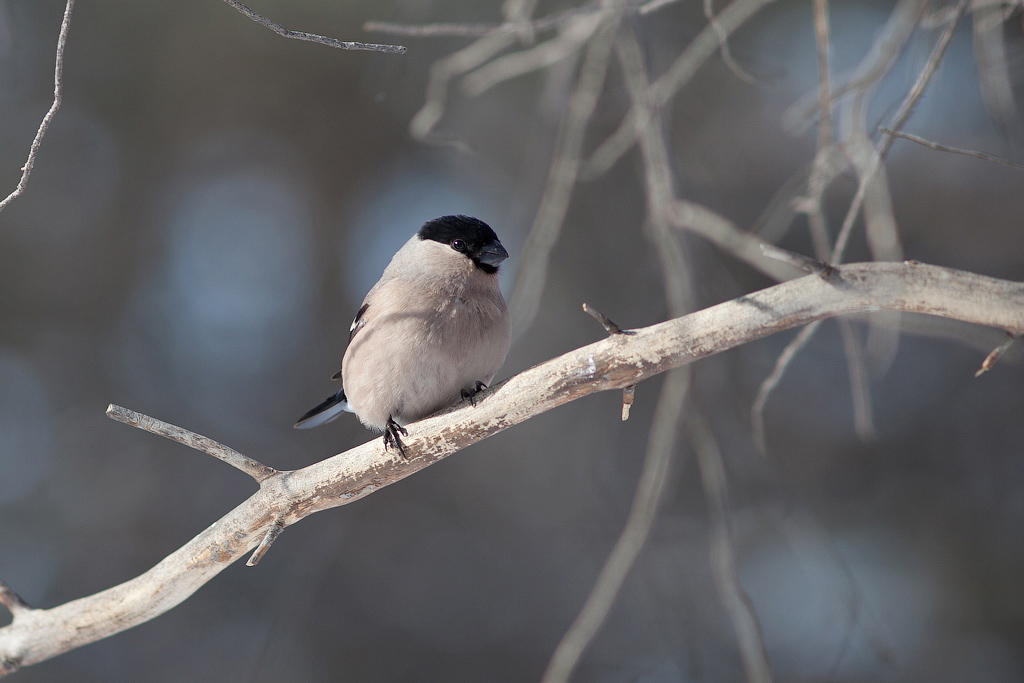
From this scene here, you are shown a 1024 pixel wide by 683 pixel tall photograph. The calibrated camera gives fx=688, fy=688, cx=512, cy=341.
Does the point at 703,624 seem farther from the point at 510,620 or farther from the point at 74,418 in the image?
the point at 74,418

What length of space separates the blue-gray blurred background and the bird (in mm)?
1325

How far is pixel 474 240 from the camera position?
2547mm

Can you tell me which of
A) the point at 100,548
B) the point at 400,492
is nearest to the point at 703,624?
the point at 400,492

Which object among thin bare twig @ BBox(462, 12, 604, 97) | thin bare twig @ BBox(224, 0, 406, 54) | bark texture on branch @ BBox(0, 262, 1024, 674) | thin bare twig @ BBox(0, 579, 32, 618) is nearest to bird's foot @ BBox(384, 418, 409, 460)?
bark texture on branch @ BBox(0, 262, 1024, 674)

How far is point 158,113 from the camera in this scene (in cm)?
460

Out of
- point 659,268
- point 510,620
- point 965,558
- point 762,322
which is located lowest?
point 965,558

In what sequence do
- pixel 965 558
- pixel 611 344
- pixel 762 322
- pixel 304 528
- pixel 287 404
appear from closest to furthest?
1. pixel 762 322
2. pixel 611 344
3. pixel 965 558
4. pixel 304 528
5. pixel 287 404

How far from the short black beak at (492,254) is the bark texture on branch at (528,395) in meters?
0.75

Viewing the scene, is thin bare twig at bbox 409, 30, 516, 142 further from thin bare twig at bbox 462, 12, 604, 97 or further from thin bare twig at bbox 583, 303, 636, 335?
thin bare twig at bbox 583, 303, 636, 335

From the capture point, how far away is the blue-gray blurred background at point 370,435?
12.7 ft

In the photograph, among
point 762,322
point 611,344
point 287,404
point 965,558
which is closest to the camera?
point 762,322

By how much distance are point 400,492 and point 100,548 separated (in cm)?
192

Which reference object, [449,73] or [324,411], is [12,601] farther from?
[449,73]

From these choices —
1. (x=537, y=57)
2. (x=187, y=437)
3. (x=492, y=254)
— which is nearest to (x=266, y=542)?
(x=187, y=437)
